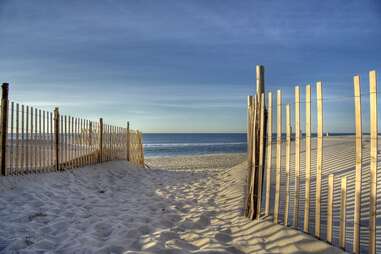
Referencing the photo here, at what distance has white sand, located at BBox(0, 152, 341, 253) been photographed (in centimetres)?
370

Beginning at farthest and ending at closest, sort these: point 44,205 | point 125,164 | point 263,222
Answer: point 125,164 < point 44,205 < point 263,222

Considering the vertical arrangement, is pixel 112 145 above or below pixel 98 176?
above

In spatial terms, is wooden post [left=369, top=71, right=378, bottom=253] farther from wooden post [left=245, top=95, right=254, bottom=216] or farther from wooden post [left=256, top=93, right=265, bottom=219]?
wooden post [left=245, top=95, right=254, bottom=216]

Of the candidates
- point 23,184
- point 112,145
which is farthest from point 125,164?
point 23,184

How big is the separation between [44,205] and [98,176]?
3.85 meters

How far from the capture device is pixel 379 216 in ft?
15.1

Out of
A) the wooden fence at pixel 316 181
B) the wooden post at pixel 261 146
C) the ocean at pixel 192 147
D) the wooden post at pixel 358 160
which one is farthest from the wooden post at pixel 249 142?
the ocean at pixel 192 147

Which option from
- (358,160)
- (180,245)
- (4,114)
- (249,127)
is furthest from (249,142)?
(4,114)

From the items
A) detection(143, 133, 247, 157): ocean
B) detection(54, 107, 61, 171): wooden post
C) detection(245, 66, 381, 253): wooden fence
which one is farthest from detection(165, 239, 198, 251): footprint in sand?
detection(143, 133, 247, 157): ocean

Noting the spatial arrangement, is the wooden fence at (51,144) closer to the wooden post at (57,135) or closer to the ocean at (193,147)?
the wooden post at (57,135)

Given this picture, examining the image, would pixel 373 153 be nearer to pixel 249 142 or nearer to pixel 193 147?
pixel 249 142

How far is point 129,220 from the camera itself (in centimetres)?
499

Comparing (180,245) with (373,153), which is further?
(180,245)

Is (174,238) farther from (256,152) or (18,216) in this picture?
(18,216)
